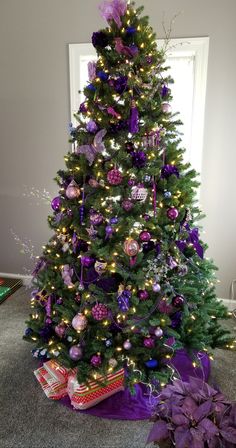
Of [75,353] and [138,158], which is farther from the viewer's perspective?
[75,353]

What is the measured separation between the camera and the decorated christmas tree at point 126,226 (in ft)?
5.32

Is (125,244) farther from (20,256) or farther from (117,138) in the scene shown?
(20,256)

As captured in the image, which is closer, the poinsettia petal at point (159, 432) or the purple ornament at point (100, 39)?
the poinsettia petal at point (159, 432)

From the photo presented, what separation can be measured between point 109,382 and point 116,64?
1.57 meters

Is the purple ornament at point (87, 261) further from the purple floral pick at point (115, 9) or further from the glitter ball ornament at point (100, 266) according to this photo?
the purple floral pick at point (115, 9)

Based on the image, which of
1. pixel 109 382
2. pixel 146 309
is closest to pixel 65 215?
pixel 146 309

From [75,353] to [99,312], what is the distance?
10.4 inches

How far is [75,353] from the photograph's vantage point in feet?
5.67

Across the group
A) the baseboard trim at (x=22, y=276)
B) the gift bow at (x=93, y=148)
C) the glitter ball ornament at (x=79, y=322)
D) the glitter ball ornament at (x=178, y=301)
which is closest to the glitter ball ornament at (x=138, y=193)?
the gift bow at (x=93, y=148)

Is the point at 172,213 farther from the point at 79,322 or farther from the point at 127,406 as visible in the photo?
the point at 127,406

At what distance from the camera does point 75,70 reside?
2615 millimetres

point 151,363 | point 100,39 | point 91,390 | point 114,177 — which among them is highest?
point 100,39

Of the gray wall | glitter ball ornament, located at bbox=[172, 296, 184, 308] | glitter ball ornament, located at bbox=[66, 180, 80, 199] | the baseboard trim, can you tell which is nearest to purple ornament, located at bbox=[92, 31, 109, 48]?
glitter ball ornament, located at bbox=[66, 180, 80, 199]

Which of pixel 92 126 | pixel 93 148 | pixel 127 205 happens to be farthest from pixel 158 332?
pixel 92 126
